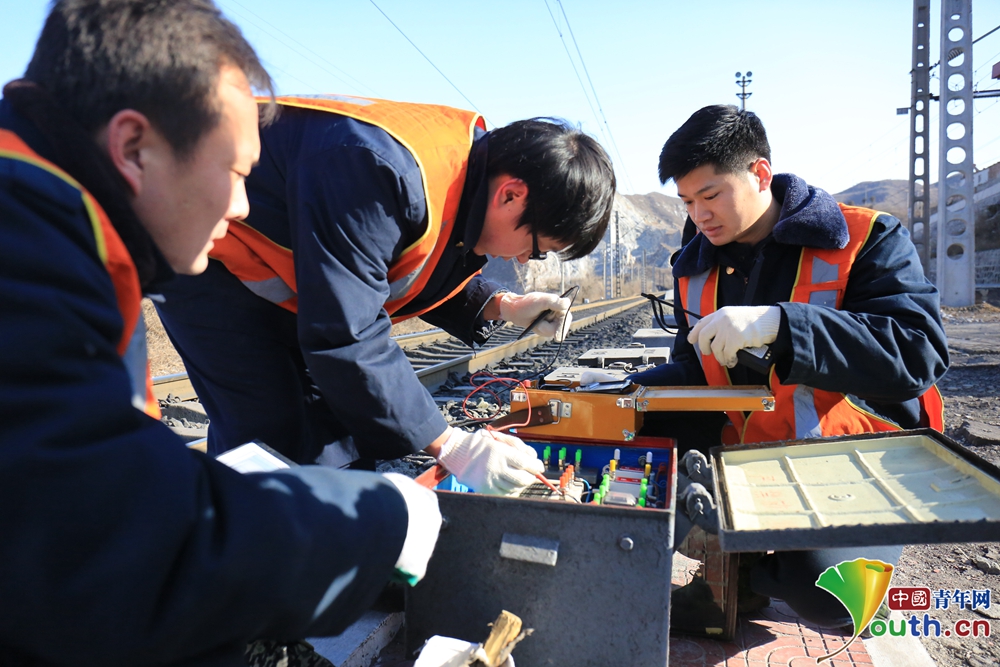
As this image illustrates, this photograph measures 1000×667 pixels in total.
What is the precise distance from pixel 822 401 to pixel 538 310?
1272 mm

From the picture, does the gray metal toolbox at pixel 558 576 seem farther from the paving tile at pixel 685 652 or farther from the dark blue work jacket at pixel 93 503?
the dark blue work jacket at pixel 93 503

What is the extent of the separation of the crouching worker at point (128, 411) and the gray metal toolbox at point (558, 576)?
1.39 ft

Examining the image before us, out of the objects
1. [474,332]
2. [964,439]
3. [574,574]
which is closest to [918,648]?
[574,574]

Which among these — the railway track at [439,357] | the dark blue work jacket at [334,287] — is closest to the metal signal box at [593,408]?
the dark blue work jacket at [334,287]

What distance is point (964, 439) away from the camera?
17.1 feet

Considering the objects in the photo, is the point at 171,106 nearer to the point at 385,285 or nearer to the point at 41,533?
the point at 41,533

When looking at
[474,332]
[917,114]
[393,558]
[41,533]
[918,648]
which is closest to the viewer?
[41,533]

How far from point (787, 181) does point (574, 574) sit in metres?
2.12

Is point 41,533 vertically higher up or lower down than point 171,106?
lower down

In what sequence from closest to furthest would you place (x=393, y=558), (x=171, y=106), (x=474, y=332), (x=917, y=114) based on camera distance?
(x=171, y=106)
(x=393, y=558)
(x=474, y=332)
(x=917, y=114)

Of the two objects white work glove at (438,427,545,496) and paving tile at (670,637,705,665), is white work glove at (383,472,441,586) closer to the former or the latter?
white work glove at (438,427,545,496)

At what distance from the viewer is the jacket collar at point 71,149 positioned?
98 centimetres

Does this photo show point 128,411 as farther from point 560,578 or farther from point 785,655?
point 785,655

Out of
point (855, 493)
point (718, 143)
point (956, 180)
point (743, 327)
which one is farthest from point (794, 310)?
point (956, 180)
